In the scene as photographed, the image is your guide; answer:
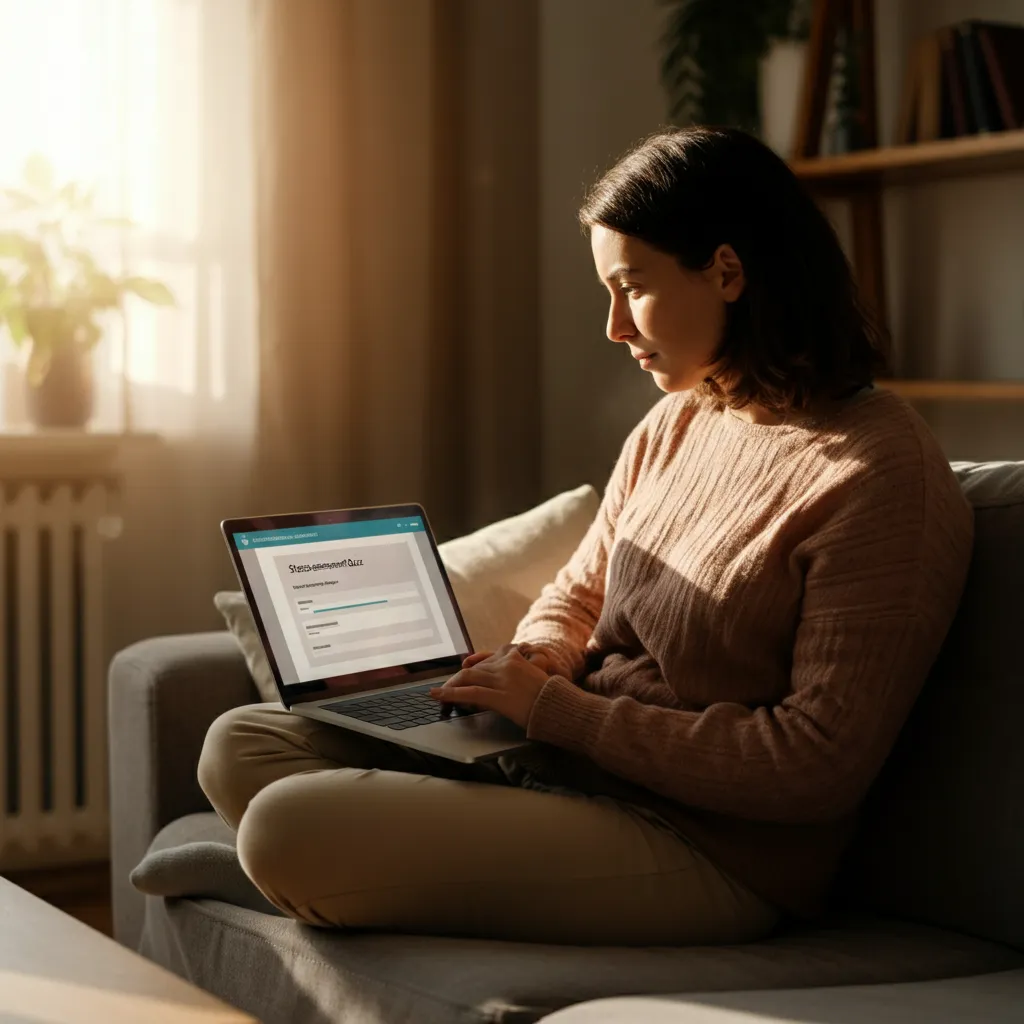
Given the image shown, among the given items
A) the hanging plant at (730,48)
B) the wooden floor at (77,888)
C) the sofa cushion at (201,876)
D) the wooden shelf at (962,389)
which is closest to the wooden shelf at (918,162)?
the hanging plant at (730,48)

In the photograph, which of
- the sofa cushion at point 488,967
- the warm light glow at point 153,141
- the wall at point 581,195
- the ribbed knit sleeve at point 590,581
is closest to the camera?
the sofa cushion at point 488,967

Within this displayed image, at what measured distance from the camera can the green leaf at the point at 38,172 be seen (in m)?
2.49

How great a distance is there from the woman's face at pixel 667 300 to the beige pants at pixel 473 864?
18.0 inches

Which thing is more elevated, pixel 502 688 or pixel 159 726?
pixel 502 688

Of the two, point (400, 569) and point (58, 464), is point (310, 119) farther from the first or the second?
point (400, 569)

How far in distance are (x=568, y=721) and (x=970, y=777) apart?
40 centimetres

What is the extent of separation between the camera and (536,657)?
1515 millimetres

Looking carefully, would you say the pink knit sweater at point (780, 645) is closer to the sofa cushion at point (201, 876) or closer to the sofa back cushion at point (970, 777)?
the sofa back cushion at point (970, 777)

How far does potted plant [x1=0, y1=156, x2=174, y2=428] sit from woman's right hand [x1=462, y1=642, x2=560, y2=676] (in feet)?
4.30

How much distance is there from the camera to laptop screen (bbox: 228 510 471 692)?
152cm

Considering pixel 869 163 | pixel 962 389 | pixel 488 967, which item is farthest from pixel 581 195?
pixel 488 967

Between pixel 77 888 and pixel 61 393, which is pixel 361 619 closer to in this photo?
pixel 61 393

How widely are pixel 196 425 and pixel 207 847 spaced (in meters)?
1.40

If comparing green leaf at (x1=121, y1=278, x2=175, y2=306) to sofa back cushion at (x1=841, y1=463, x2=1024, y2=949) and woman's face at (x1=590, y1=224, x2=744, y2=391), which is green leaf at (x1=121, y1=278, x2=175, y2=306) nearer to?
woman's face at (x1=590, y1=224, x2=744, y2=391)
